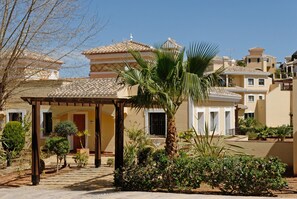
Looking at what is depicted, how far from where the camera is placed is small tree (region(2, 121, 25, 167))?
2418cm

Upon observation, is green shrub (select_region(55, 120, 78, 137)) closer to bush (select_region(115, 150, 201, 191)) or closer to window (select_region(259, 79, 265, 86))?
bush (select_region(115, 150, 201, 191))

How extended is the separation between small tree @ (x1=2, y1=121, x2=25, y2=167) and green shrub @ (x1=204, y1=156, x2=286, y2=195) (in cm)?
1307

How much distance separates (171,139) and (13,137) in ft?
40.7

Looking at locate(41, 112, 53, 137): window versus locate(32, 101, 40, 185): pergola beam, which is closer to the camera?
locate(32, 101, 40, 185): pergola beam

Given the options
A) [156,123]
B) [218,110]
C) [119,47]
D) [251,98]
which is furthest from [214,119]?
[251,98]

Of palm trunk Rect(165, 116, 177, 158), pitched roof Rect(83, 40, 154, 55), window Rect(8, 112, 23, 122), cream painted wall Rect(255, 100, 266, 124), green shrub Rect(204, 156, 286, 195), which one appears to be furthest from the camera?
cream painted wall Rect(255, 100, 266, 124)

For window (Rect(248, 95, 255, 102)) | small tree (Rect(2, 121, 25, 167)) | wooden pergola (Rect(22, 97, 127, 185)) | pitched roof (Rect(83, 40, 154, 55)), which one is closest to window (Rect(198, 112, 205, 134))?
pitched roof (Rect(83, 40, 154, 55))

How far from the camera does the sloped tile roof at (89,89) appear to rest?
2705 cm

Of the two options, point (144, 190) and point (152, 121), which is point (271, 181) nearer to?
point (144, 190)

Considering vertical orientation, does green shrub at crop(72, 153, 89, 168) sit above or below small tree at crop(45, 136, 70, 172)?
below

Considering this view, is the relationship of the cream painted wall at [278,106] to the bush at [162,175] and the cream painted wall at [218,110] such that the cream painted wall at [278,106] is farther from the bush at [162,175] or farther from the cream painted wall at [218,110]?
the bush at [162,175]

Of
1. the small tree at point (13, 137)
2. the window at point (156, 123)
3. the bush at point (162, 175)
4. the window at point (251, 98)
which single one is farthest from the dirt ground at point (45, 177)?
the window at point (251, 98)

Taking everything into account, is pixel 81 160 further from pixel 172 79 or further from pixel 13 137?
pixel 172 79

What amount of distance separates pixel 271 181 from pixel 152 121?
13.1 meters
